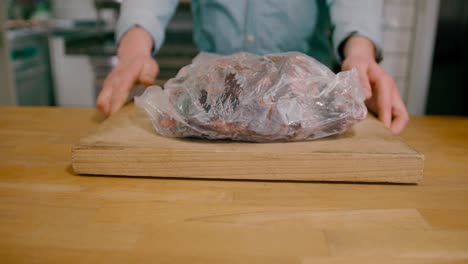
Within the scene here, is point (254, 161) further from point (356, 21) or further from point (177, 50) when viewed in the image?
point (177, 50)

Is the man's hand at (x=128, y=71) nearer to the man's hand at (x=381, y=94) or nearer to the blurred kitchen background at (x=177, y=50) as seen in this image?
the man's hand at (x=381, y=94)

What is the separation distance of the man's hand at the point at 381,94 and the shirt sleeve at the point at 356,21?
5.0 inches

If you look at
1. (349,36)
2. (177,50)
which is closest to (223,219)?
(349,36)

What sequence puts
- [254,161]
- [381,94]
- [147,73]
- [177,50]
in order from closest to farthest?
[254,161], [381,94], [147,73], [177,50]

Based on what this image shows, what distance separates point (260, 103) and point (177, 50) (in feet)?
5.33

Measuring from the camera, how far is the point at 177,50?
7.04 feet

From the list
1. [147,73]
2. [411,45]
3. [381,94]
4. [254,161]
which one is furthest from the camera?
[411,45]

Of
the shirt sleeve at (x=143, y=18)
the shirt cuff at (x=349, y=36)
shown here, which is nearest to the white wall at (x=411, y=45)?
the shirt cuff at (x=349, y=36)

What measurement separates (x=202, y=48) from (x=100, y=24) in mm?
1754

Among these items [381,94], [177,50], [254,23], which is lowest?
[177,50]

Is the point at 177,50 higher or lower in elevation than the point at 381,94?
lower

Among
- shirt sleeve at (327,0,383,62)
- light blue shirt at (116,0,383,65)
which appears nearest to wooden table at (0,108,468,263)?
shirt sleeve at (327,0,383,62)

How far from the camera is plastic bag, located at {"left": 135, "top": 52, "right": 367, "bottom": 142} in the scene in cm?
60

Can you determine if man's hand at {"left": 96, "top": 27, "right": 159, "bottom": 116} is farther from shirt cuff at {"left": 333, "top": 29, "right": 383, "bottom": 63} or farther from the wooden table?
shirt cuff at {"left": 333, "top": 29, "right": 383, "bottom": 63}
